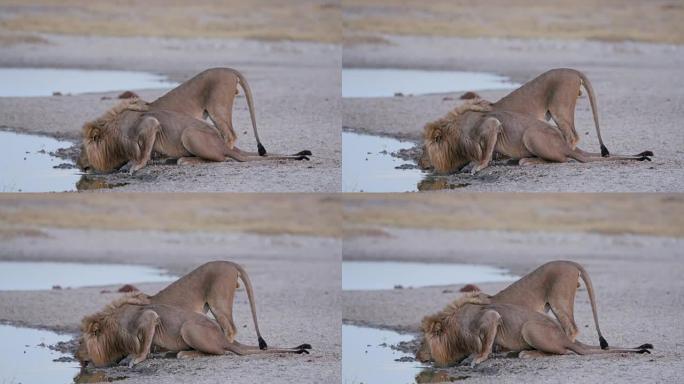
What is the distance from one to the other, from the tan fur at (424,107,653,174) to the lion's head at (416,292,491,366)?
0.99 metres

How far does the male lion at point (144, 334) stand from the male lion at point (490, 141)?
7.06ft

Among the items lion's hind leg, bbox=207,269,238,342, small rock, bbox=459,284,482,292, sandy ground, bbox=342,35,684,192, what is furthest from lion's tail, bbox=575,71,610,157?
lion's hind leg, bbox=207,269,238,342

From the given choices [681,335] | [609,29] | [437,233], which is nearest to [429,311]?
[437,233]

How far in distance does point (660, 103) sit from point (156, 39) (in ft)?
13.5

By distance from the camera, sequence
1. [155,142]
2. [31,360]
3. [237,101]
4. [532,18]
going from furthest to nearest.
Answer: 1. [532,18]
2. [237,101]
3. [155,142]
4. [31,360]

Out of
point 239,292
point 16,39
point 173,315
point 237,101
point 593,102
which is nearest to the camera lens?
point 173,315

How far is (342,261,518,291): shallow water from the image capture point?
10.4 m

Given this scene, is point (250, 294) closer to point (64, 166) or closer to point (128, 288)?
point (128, 288)

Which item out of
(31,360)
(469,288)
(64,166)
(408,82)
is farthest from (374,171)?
(31,360)

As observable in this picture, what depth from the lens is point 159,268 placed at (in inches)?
414

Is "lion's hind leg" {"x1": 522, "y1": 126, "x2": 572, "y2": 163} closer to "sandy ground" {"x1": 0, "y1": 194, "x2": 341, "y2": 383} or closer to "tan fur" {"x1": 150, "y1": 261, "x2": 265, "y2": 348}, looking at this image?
"sandy ground" {"x1": 0, "y1": 194, "x2": 341, "y2": 383}

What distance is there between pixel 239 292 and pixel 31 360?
1.69 metres

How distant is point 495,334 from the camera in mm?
9250

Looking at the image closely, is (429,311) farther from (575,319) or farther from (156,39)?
(156,39)
